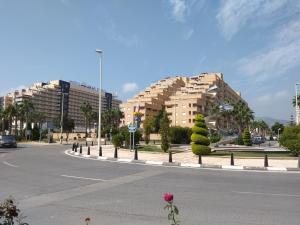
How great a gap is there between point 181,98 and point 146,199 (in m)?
125

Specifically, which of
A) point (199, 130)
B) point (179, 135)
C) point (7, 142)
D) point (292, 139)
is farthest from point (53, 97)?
point (292, 139)

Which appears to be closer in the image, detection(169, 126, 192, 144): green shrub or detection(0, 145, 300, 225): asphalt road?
detection(0, 145, 300, 225): asphalt road

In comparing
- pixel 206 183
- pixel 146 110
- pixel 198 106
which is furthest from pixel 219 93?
pixel 206 183

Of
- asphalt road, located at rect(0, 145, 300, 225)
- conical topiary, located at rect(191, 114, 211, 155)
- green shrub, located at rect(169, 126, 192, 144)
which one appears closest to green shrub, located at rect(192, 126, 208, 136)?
conical topiary, located at rect(191, 114, 211, 155)

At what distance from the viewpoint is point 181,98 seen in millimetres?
134625

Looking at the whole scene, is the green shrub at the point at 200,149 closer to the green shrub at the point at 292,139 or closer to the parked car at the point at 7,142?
the green shrub at the point at 292,139

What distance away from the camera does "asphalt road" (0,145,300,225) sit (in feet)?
26.7

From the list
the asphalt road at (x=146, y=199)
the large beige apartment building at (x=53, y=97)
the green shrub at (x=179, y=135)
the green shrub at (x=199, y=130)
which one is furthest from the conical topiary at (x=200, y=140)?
Result: the large beige apartment building at (x=53, y=97)

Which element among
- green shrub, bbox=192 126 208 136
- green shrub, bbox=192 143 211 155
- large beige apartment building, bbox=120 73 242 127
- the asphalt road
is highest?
large beige apartment building, bbox=120 73 242 127

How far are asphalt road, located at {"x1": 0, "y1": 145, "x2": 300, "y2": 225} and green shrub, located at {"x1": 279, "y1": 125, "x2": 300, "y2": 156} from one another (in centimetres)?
1386

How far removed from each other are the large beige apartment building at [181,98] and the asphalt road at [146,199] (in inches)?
3792

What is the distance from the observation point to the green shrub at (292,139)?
2819 centimetres

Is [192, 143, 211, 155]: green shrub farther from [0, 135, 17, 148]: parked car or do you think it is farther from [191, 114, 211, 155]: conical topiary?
[0, 135, 17, 148]: parked car

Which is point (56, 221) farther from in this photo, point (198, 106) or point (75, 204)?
point (198, 106)
